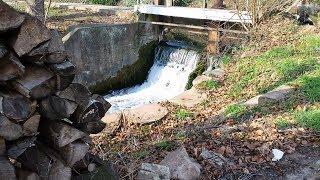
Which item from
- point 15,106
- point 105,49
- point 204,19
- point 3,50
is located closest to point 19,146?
point 15,106

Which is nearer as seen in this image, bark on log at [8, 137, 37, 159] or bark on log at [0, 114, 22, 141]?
bark on log at [0, 114, 22, 141]

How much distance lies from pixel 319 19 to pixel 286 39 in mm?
1400

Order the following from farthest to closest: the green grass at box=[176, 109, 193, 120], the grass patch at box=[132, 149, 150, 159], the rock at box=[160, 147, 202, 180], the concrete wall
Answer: the concrete wall, the green grass at box=[176, 109, 193, 120], the grass patch at box=[132, 149, 150, 159], the rock at box=[160, 147, 202, 180]

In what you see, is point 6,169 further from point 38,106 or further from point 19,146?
point 38,106

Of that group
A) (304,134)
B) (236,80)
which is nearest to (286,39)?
(236,80)

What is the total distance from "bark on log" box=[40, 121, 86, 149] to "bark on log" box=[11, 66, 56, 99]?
1.19 feet

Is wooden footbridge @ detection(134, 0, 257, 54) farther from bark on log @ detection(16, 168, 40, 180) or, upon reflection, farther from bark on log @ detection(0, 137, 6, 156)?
bark on log @ detection(0, 137, 6, 156)

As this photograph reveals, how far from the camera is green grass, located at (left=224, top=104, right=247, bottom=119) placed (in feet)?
22.4

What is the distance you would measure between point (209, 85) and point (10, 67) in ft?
22.8

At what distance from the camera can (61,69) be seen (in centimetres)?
313

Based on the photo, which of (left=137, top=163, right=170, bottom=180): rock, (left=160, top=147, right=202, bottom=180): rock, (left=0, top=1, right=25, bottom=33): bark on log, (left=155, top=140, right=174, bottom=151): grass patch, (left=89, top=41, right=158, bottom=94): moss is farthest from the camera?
(left=89, top=41, right=158, bottom=94): moss

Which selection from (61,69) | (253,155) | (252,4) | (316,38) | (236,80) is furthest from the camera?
(252,4)

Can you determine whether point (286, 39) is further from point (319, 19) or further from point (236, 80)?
point (236, 80)

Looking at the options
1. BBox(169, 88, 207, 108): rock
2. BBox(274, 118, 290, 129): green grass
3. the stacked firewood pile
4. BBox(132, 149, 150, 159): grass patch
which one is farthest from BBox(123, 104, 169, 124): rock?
the stacked firewood pile
